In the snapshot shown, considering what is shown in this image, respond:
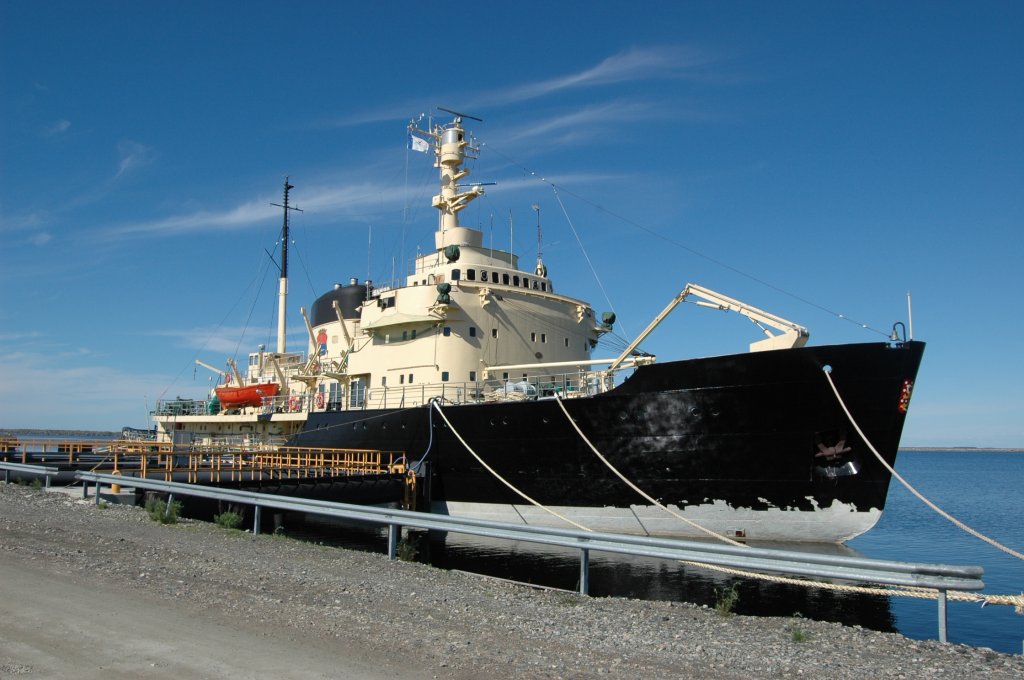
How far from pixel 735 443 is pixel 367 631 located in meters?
11.5

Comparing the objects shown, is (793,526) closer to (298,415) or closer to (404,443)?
(404,443)

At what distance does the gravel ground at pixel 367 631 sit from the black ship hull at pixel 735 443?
8.17m

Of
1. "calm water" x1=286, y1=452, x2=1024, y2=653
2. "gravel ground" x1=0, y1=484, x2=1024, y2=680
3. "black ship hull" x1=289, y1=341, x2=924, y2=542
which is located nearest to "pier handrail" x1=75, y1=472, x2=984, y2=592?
"gravel ground" x1=0, y1=484, x2=1024, y2=680

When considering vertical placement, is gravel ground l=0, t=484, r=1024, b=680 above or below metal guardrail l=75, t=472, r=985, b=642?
below

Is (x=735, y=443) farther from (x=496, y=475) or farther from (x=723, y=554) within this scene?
(x=723, y=554)

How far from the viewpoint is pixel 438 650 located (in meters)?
6.42

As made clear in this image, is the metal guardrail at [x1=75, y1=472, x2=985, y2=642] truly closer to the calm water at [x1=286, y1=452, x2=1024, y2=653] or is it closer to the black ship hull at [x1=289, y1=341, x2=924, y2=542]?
the calm water at [x1=286, y1=452, x2=1024, y2=653]

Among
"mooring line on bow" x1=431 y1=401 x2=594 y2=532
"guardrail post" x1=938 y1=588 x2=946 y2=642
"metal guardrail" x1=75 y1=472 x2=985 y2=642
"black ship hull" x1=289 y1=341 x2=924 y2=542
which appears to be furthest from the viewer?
"mooring line on bow" x1=431 y1=401 x2=594 y2=532

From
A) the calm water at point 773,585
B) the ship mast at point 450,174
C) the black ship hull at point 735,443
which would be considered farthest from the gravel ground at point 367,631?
the ship mast at point 450,174

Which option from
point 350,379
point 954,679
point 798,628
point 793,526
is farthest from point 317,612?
point 350,379

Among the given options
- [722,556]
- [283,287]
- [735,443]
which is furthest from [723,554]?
[283,287]

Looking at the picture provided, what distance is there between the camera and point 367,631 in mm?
6934

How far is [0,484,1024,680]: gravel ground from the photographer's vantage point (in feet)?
19.2

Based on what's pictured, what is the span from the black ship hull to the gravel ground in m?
8.17
